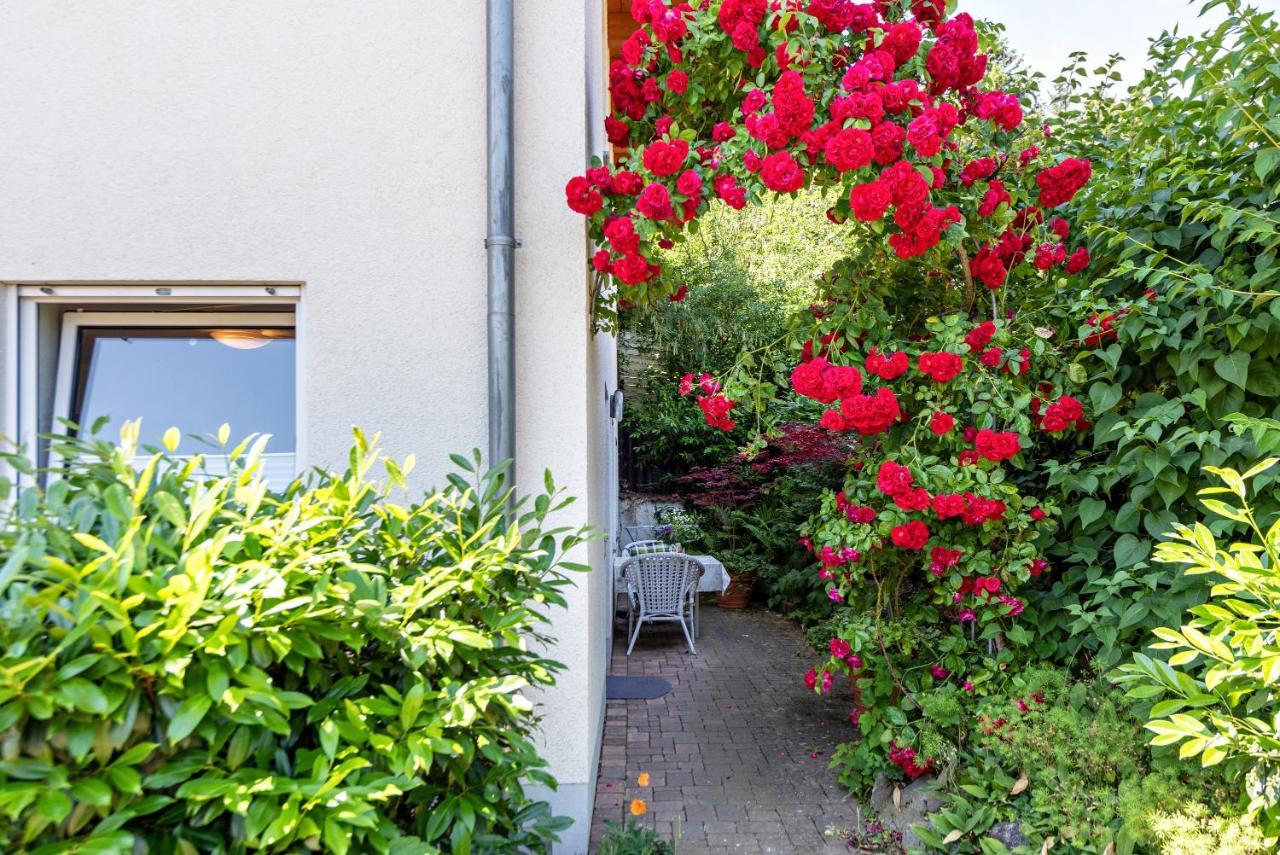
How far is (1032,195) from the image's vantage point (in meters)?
3.29

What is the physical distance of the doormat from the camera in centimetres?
533

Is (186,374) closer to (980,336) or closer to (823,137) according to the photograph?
(823,137)

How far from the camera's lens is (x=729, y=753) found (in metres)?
4.16

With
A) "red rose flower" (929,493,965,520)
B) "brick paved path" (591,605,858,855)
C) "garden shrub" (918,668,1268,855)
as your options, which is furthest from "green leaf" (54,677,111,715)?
"red rose flower" (929,493,965,520)

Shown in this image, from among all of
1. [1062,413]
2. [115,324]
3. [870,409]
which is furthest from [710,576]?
[115,324]

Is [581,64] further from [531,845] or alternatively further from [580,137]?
[531,845]

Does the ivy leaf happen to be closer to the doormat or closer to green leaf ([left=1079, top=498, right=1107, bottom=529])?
green leaf ([left=1079, top=498, right=1107, bottom=529])

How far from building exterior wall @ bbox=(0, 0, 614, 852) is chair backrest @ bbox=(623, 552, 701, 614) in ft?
11.8

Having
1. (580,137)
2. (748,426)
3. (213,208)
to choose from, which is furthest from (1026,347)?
(748,426)

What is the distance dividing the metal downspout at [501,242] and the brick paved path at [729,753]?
1857mm

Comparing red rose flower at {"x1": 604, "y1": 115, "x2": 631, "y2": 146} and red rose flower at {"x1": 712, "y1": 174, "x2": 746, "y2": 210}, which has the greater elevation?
red rose flower at {"x1": 604, "y1": 115, "x2": 631, "y2": 146}

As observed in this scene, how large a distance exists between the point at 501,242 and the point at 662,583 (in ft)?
14.6

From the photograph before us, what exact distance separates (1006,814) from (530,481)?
2.21 metres

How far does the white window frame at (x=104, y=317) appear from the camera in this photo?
2.80 meters
